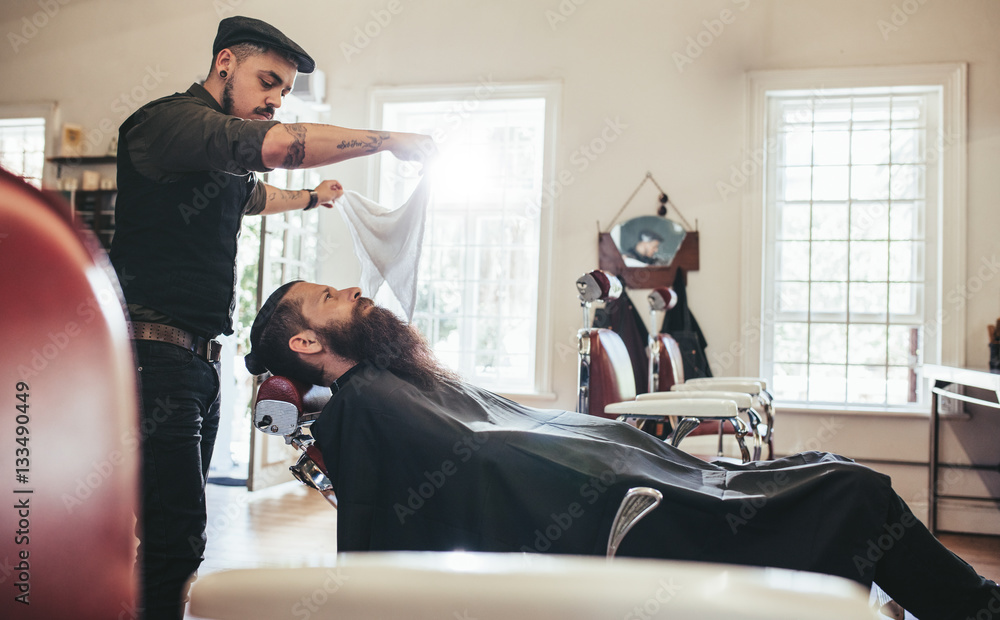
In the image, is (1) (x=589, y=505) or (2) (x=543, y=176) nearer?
(1) (x=589, y=505)

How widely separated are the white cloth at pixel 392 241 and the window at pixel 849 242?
2534mm

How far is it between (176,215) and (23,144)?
4.81 metres

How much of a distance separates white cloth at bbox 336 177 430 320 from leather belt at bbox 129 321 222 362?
75 centimetres

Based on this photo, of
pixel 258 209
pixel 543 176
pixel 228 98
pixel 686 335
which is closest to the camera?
pixel 228 98

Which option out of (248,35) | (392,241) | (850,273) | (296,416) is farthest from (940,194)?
(296,416)

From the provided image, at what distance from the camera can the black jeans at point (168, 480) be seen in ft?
4.79

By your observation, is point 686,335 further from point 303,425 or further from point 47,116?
point 47,116

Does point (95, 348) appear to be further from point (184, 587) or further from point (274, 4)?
point (274, 4)

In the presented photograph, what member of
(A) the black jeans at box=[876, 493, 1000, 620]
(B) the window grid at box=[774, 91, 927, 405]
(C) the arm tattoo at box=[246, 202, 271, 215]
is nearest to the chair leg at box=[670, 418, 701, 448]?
(A) the black jeans at box=[876, 493, 1000, 620]

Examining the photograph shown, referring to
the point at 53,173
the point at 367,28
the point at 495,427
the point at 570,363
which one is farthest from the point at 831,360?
the point at 53,173

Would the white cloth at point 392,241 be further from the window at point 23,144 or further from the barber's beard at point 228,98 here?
the window at point 23,144

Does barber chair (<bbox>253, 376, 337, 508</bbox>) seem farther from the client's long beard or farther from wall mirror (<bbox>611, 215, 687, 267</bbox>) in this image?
wall mirror (<bbox>611, 215, 687, 267</bbox>)

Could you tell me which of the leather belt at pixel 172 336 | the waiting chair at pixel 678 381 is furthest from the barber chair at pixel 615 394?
the leather belt at pixel 172 336

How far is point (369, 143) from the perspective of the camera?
1.52 meters
